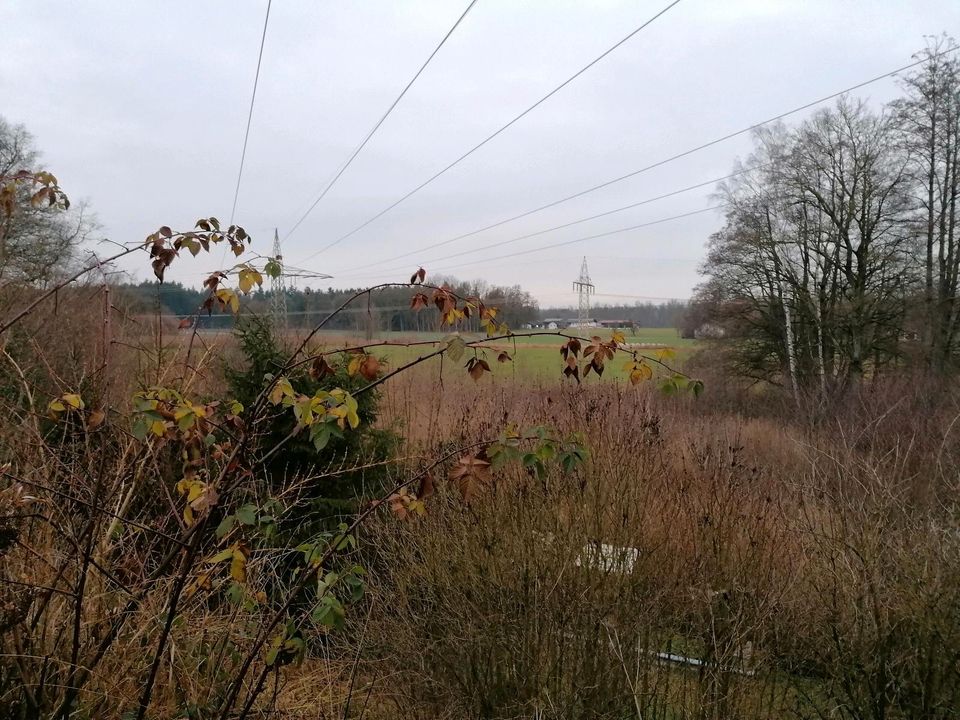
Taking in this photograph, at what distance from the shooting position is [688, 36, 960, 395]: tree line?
1861 cm

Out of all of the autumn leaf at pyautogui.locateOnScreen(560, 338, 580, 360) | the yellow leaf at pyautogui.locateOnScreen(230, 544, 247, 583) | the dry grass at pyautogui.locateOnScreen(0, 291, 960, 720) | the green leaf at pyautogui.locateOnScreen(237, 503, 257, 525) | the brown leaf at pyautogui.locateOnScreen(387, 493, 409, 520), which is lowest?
the dry grass at pyautogui.locateOnScreen(0, 291, 960, 720)

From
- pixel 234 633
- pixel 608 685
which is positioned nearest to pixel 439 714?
pixel 608 685

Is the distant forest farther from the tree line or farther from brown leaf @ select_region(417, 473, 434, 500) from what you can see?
the tree line

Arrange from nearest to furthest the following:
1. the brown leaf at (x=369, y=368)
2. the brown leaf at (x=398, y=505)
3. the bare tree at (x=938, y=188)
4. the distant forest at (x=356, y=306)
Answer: the brown leaf at (x=369, y=368) < the brown leaf at (x=398, y=505) < the distant forest at (x=356, y=306) < the bare tree at (x=938, y=188)

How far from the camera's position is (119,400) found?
268 inches

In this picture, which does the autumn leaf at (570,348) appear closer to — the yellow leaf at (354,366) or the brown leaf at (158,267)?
the yellow leaf at (354,366)

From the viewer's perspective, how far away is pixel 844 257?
2198 cm

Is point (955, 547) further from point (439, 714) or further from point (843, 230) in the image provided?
point (843, 230)

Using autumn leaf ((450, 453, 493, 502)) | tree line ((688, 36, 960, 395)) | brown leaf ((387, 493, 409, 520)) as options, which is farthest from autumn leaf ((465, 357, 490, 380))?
tree line ((688, 36, 960, 395))

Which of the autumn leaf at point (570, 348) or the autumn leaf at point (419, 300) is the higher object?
the autumn leaf at point (419, 300)

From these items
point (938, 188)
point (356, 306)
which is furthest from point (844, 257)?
point (356, 306)

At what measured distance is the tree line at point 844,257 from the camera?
1861cm

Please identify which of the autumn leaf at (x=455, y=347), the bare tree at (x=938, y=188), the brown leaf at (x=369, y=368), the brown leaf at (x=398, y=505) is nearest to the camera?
the autumn leaf at (x=455, y=347)

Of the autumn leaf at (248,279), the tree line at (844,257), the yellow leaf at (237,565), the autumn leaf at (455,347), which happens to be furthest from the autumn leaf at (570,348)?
the tree line at (844,257)
